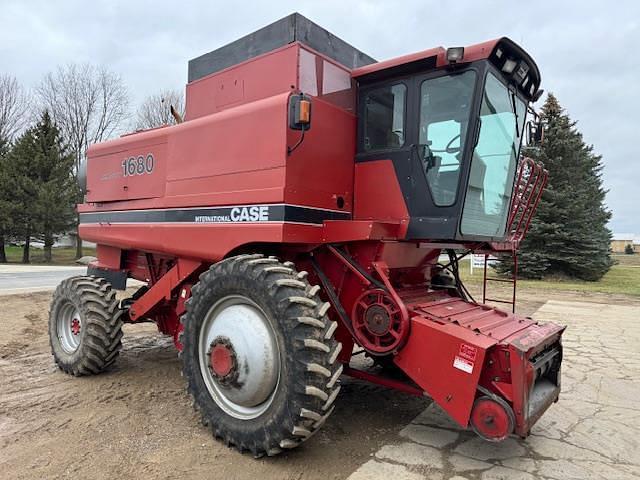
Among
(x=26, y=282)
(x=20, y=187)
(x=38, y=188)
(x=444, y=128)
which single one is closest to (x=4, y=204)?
(x=20, y=187)

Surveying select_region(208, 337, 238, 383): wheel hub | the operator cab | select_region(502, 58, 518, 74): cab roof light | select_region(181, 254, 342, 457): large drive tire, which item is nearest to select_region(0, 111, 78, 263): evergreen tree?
select_region(181, 254, 342, 457): large drive tire

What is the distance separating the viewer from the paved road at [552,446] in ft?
10.9

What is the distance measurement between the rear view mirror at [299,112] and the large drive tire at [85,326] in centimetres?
→ 321

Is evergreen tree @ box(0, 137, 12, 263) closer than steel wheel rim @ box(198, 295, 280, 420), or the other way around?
steel wheel rim @ box(198, 295, 280, 420)

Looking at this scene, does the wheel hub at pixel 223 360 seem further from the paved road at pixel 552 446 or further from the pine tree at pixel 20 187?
the pine tree at pixel 20 187

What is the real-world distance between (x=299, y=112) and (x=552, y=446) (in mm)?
3234

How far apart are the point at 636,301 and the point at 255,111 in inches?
491

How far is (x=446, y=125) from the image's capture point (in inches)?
157

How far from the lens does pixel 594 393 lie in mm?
5184

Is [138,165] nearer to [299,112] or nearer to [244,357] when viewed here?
[299,112]

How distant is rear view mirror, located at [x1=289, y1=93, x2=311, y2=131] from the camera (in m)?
3.61

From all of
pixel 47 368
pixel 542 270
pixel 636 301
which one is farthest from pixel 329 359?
pixel 542 270

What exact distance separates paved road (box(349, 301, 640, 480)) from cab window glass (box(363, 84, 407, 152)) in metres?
2.45

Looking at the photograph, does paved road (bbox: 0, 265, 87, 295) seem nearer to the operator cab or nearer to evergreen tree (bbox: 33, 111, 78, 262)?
the operator cab
